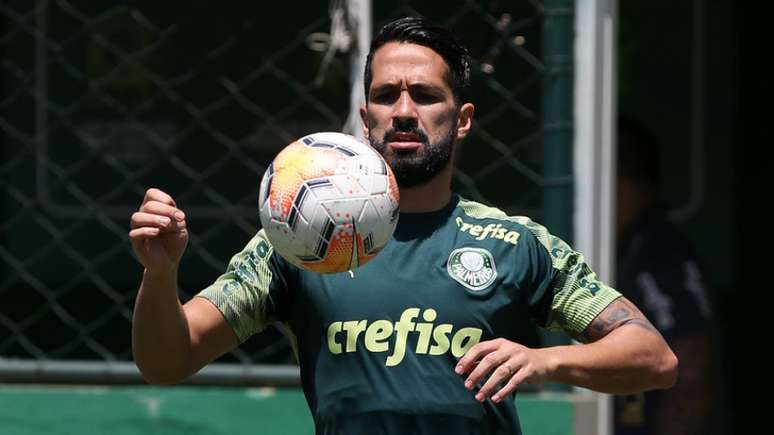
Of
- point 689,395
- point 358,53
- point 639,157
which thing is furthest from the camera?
point 639,157

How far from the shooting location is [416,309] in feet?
9.90

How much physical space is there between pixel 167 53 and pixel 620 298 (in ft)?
8.42

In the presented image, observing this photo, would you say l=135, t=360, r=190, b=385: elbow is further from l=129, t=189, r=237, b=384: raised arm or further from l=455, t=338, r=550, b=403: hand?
l=455, t=338, r=550, b=403: hand

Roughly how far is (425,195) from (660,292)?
8.12ft

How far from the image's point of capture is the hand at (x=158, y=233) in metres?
2.80

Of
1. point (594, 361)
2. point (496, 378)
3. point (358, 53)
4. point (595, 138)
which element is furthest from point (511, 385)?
point (358, 53)

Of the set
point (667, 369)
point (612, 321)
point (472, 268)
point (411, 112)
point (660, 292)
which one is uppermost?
point (411, 112)

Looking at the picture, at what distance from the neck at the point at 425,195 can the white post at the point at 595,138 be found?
126 centimetres

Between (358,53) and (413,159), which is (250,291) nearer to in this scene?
(413,159)

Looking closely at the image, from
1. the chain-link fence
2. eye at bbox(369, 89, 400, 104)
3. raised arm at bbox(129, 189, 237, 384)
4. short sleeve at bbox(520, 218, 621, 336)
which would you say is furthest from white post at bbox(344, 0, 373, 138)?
raised arm at bbox(129, 189, 237, 384)

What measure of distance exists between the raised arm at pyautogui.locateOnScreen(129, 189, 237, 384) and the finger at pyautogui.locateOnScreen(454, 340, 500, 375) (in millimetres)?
578

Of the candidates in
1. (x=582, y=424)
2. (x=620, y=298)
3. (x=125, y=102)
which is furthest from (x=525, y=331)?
(x=125, y=102)

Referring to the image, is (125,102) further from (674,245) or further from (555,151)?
(674,245)

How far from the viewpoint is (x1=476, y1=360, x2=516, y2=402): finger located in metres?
2.72
